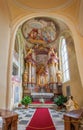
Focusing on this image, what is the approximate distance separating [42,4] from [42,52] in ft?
30.0

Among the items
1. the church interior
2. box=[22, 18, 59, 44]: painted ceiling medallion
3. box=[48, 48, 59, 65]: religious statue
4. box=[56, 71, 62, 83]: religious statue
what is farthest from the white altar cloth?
box=[22, 18, 59, 44]: painted ceiling medallion

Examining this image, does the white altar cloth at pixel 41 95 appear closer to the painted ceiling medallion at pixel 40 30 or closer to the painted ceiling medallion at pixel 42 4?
the painted ceiling medallion at pixel 40 30

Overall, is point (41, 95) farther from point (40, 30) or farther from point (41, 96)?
point (40, 30)

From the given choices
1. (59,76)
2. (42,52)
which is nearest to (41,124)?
(59,76)

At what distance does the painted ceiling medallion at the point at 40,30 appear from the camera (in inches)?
444

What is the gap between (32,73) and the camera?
13.0 m

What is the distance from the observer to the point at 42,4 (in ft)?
15.9

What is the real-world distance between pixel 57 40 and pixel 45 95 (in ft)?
20.5

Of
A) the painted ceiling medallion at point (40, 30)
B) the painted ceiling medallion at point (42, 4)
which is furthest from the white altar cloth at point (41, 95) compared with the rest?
the painted ceiling medallion at point (42, 4)

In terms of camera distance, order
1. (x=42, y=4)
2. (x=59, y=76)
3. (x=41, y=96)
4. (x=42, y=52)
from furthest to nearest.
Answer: (x=42, y=52) → (x=59, y=76) → (x=41, y=96) → (x=42, y=4)

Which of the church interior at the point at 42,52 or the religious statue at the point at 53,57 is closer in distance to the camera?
the church interior at the point at 42,52

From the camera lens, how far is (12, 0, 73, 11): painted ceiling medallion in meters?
4.69

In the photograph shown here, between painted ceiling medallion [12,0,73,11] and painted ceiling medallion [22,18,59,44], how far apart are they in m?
6.21

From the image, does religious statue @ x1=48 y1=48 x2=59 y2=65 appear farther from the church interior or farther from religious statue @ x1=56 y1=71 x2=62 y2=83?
religious statue @ x1=56 y1=71 x2=62 y2=83
